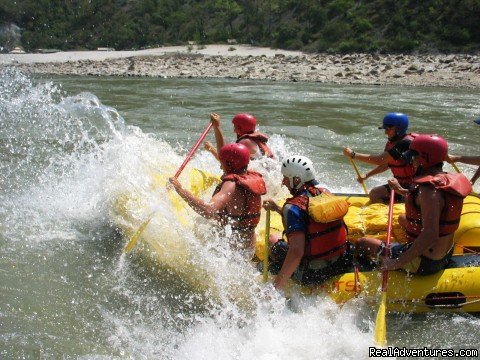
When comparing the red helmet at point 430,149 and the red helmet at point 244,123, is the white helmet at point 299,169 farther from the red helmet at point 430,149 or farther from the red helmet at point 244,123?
the red helmet at point 244,123

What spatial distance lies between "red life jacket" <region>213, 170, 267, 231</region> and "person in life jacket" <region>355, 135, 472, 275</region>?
112 cm

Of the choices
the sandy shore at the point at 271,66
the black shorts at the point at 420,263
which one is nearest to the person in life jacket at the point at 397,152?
the black shorts at the point at 420,263

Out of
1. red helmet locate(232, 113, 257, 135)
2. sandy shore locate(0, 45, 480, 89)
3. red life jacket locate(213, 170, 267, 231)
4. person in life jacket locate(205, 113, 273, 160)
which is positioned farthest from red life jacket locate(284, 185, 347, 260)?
sandy shore locate(0, 45, 480, 89)

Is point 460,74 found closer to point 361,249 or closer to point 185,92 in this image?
point 185,92

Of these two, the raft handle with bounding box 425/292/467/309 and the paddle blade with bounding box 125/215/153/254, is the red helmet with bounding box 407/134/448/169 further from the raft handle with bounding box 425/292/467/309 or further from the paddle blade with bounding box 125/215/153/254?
the paddle blade with bounding box 125/215/153/254

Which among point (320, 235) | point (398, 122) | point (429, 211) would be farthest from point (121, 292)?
point (398, 122)

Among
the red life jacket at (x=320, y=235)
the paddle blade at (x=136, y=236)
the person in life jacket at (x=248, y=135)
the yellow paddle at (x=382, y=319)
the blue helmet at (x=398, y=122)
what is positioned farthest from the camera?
Result: the person in life jacket at (x=248, y=135)

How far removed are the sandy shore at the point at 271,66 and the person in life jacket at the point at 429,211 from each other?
60.3 feet

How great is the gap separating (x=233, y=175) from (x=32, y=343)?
208 cm

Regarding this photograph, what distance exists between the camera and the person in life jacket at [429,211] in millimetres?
4094

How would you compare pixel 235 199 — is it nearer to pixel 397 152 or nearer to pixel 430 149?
pixel 430 149

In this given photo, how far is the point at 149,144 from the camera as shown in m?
7.17

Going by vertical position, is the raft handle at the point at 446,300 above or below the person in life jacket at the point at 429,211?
below

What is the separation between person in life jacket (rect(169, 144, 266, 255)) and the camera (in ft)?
14.9
